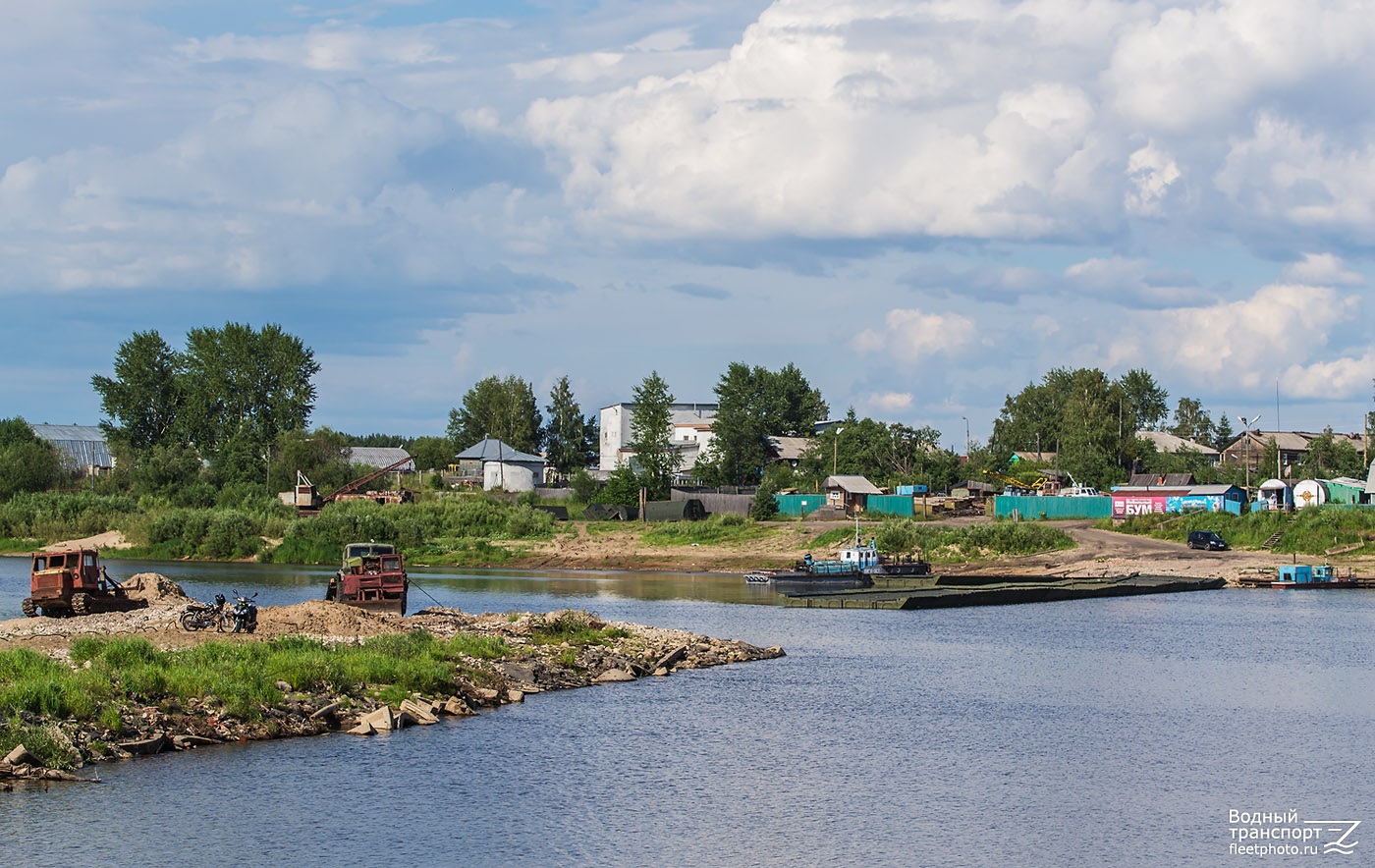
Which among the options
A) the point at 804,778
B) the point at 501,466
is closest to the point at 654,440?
the point at 501,466

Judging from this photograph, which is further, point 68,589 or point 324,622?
point 68,589

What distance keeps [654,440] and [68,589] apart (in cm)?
9035

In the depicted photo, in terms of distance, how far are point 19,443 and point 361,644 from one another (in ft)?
423

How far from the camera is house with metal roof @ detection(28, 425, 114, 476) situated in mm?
169875

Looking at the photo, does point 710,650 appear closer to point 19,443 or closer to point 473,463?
point 473,463

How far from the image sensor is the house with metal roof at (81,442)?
169875mm

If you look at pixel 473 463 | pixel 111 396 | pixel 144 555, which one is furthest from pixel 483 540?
pixel 111 396

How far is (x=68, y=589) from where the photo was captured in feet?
154

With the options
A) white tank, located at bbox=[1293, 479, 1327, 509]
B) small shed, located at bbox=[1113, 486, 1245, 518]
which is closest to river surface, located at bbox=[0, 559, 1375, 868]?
small shed, located at bbox=[1113, 486, 1245, 518]

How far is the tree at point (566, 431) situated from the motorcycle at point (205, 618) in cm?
13205

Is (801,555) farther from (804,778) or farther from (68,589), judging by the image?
(804,778)

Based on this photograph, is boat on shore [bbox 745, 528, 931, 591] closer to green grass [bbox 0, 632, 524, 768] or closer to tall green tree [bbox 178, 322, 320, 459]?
green grass [bbox 0, 632, 524, 768]

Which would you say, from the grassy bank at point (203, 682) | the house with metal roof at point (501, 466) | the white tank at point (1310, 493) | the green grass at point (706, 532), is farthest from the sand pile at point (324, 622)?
the house with metal roof at point (501, 466)

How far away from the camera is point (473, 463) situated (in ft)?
499
